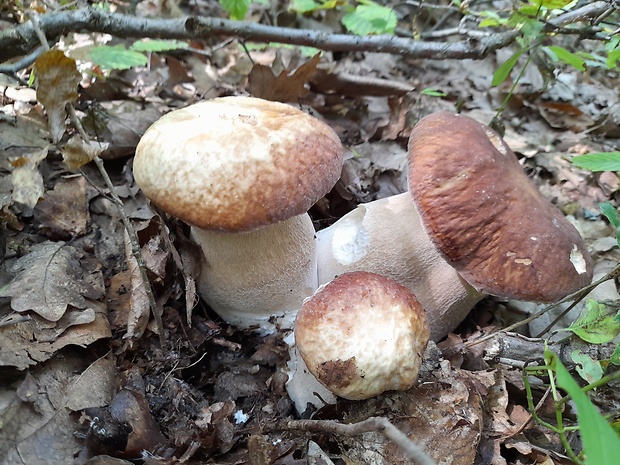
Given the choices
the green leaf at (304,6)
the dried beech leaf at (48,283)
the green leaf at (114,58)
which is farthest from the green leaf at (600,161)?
the green leaf at (304,6)

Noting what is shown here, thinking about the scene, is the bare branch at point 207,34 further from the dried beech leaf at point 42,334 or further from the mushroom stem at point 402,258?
the dried beech leaf at point 42,334

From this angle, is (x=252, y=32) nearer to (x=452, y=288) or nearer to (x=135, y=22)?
(x=135, y=22)

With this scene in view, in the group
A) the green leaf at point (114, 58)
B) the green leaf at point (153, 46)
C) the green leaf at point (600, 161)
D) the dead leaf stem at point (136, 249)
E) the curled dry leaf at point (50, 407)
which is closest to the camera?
the curled dry leaf at point (50, 407)

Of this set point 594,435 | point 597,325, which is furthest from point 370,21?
point 594,435

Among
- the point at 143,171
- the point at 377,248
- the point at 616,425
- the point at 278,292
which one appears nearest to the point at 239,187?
the point at 143,171

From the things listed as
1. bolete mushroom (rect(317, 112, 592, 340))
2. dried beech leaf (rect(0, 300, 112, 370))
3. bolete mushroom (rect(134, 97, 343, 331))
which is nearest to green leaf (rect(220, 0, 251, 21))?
bolete mushroom (rect(134, 97, 343, 331))

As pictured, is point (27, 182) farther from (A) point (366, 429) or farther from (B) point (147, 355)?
(A) point (366, 429)
